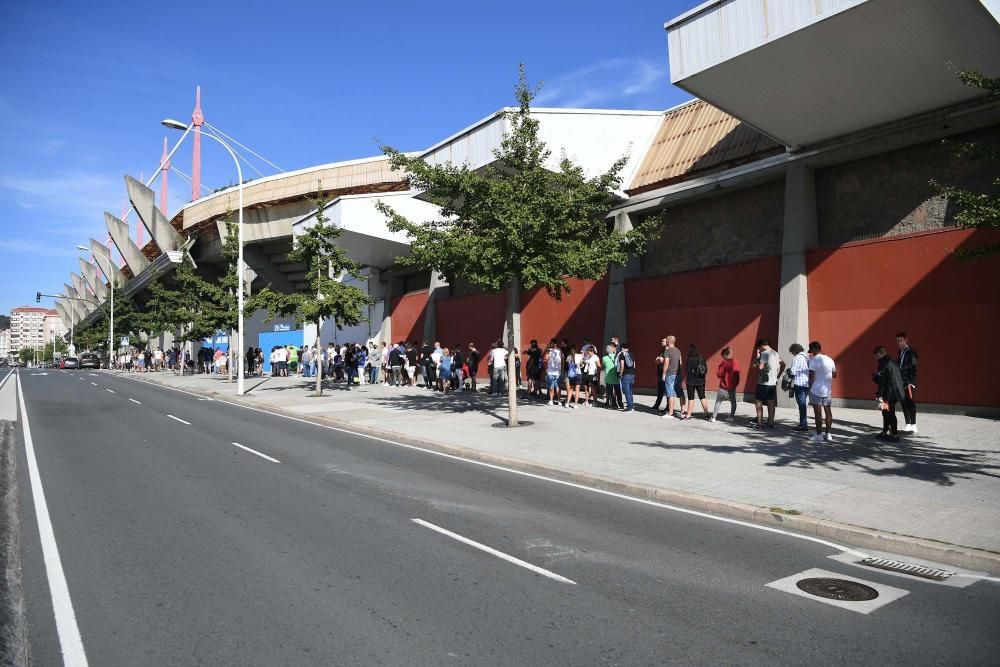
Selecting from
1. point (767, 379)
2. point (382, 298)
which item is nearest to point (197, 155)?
point (382, 298)

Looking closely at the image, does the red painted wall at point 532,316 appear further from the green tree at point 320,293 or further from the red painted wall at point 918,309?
the red painted wall at point 918,309

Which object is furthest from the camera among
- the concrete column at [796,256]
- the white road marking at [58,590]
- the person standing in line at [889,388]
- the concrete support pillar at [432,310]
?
the concrete support pillar at [432,310]

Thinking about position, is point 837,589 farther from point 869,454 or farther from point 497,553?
point 869,454

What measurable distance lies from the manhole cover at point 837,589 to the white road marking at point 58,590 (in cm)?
484

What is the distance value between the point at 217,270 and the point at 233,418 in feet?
154

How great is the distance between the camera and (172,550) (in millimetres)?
5750

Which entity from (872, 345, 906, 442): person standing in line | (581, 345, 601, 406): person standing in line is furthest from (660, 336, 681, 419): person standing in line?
(872, 345, 906, 442): person standing in line

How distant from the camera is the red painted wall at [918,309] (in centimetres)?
1298

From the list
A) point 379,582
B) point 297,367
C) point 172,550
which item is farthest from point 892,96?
point 297,367

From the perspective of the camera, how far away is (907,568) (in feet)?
18.1

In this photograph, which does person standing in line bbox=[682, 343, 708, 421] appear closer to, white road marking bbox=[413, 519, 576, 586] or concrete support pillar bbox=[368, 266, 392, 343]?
white road marking bbox=[413, 519, 576, 586]

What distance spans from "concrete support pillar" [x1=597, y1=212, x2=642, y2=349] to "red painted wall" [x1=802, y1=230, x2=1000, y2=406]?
229 inches

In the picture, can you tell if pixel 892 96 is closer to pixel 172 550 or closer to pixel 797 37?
pixel 797 37

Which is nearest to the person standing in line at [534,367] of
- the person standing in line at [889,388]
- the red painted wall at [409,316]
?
the person standing in line at [889,388]
